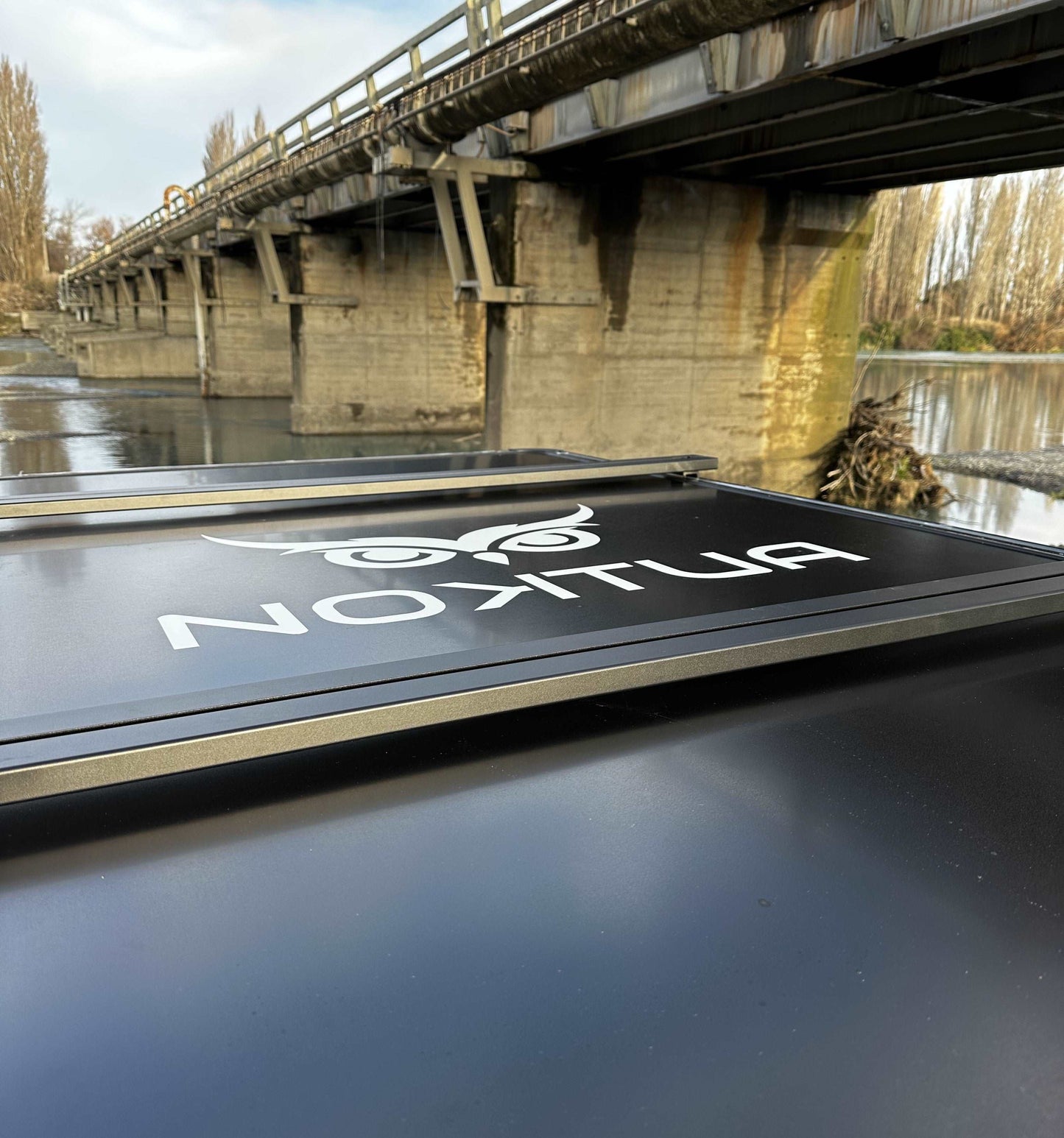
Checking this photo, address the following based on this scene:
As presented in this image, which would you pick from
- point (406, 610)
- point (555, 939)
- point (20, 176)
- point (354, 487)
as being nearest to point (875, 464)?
point (354, 487)

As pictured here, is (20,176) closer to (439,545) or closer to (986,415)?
(986,415)

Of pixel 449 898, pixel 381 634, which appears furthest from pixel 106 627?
pixel 449 898

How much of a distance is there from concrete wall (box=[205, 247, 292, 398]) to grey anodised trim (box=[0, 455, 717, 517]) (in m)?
25.8

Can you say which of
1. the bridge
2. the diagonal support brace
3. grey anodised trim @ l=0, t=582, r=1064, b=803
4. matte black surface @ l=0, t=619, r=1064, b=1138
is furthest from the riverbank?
matte black surface @ l=0, t=619, r=1064, b=1138

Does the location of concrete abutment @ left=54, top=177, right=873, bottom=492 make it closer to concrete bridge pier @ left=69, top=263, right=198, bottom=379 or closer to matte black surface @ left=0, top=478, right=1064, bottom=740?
matte black surface @ left=0, top=478, right=1064, bottom=740

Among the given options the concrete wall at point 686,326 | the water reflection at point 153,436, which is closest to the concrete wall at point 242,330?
the water reflection at point 153,436

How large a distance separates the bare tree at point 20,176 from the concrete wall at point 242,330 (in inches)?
2172

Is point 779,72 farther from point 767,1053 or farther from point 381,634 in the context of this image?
point 767,1053

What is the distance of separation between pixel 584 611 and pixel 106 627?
119 centimetres

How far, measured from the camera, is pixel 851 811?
1624 mm

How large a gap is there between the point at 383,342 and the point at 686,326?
28.9ft

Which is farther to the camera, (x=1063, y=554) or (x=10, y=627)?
(x=1063, y=554)

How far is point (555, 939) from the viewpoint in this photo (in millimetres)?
1290

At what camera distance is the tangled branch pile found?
1764 centimetres
